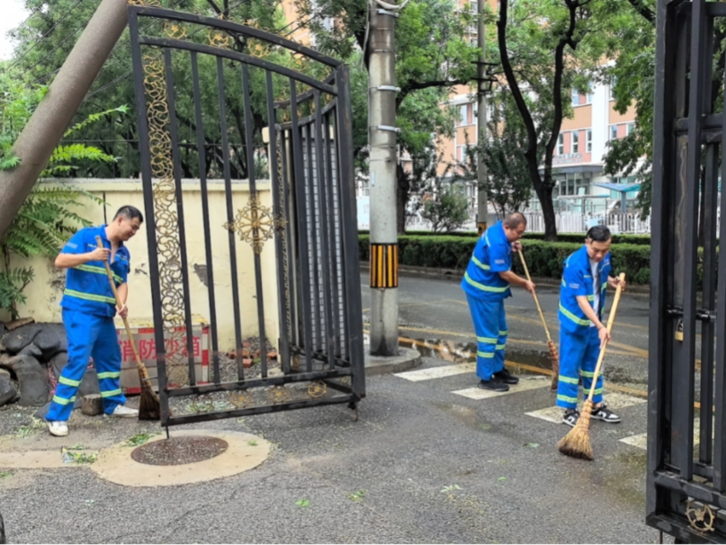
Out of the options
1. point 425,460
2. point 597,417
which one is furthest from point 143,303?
point 597,417

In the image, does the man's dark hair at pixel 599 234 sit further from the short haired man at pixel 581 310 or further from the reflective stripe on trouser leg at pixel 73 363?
the reflective stripe on trouser leg at pixel 73 363

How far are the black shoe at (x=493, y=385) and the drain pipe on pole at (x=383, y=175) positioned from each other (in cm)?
138

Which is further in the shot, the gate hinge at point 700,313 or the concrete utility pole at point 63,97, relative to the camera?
the concrete utility pole at point 63,97

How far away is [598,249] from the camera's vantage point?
17.0ft

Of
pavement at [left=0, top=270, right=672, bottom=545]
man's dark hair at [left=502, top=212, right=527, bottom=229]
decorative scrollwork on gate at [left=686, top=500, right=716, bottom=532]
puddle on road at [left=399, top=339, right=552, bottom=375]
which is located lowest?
puddle on road at [left=399, top=339, right=552, bottom=375]

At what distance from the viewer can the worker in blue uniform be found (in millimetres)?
5297

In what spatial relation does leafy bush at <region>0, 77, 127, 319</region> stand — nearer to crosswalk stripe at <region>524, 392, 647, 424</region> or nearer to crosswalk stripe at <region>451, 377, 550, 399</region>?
crosswalk stripe at <region>451, 377, 550, 399</region>

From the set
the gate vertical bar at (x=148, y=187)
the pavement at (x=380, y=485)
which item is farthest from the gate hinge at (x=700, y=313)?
the gate vertical bar at (x=148, y=187)

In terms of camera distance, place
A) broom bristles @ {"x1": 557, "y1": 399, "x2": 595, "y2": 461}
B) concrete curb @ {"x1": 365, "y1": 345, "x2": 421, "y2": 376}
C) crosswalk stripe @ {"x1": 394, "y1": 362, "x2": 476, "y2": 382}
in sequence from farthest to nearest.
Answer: concrete curb @ {"x1": 365, "y1": 345, "x2": 421, "y2": 376} < crosswalk stripe @ {"x1": 394, "y1": 362, "x2": 476, "y2": 382} < broom bristles @ {"x1": 557, "y1": 399, "x2": 595, "y2": 461}

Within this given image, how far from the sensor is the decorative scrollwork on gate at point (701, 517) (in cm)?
264

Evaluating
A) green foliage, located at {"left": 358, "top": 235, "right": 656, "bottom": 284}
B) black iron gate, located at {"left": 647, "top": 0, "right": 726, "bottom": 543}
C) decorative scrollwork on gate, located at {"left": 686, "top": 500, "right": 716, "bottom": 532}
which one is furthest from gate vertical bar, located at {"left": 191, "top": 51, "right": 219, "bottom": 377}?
green foliage, located at {"left": 358, "top": 235, "right": 656, "bottom": 284}

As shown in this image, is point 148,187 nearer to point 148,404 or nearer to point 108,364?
point 108,364

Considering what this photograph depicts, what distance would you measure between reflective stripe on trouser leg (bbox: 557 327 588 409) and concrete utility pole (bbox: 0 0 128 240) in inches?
172

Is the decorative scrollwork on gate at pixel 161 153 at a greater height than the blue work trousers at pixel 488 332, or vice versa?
the decorative scrollwork on gate at pixel 161 153
